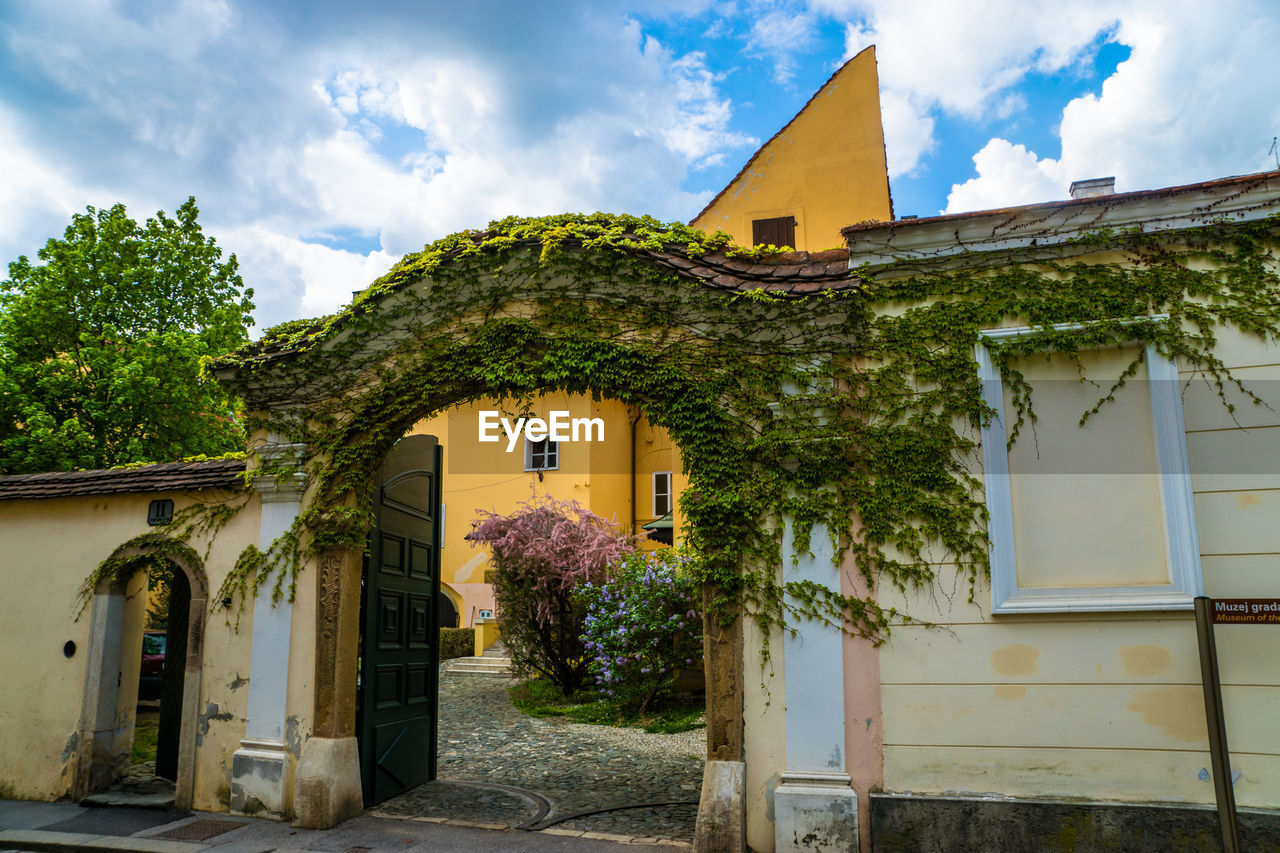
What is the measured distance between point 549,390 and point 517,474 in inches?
588

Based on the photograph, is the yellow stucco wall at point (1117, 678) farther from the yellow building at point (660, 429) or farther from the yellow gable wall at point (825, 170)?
the yellow gable wall at point (825, 170)

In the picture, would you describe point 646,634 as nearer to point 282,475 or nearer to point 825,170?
point 282,475

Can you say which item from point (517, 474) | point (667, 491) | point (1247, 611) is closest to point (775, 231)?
point (667, 491)

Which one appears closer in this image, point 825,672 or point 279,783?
point 825,672

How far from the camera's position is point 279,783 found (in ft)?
21.1

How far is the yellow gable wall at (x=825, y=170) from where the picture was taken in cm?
1544

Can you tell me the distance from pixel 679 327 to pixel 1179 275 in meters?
3.37

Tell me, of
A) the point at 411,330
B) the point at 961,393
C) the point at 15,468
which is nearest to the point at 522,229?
the point at 411,330

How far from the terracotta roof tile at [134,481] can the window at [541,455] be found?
12.8m

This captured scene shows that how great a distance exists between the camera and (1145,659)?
16.0ft

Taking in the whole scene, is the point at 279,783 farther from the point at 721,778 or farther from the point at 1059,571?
the point at 1059,571

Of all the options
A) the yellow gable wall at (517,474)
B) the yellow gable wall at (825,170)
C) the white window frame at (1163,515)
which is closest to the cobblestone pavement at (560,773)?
the white window frame at (1163,515)

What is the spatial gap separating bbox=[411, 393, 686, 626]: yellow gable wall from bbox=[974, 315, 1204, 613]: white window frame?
14960 millimetres

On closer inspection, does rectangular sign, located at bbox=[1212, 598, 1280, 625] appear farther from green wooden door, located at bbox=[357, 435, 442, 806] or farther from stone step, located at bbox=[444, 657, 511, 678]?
stone step, located at bbox=[444, 657, 511, 678]
